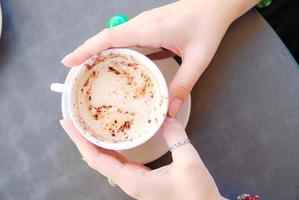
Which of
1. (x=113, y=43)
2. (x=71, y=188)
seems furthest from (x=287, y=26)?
(x=71, y=188)

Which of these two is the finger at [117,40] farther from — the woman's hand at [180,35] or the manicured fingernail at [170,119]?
the manicured fingernail at [170,119]

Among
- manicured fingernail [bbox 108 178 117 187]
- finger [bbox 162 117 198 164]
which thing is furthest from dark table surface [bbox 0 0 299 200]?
finger [bbox 162 117 198 164]

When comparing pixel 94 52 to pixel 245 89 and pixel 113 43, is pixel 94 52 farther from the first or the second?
pixel 245 89

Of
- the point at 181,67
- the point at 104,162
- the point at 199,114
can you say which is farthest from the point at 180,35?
the point at 104,162

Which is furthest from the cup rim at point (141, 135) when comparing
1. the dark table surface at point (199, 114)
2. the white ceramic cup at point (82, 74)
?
the dark table surface at point (199, 114)

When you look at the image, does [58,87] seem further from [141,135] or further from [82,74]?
[141,135]

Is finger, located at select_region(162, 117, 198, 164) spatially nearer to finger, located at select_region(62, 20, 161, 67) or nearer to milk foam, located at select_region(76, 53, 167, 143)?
milk foam, located at select_region(76, 53, 167, 143)
